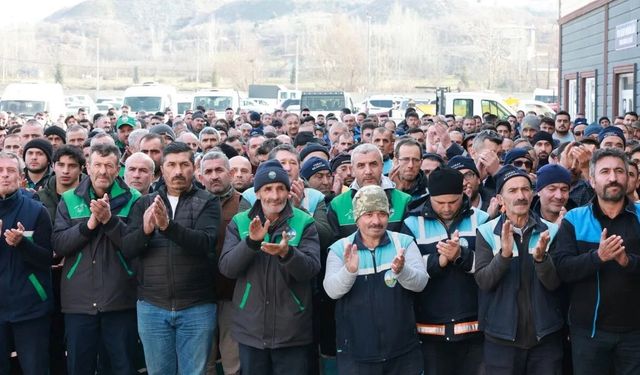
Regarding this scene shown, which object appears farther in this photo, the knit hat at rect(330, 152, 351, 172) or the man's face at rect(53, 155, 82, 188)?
the knit hat at rect(330, 152, 351, 172)

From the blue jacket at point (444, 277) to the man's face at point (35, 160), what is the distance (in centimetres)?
397

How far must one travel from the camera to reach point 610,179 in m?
6.39

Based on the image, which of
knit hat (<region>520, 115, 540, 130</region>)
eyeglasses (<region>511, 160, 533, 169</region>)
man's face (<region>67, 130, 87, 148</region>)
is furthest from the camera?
knit hat (<region>520, 115, 540, 130</region>)

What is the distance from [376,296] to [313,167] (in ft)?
7.73

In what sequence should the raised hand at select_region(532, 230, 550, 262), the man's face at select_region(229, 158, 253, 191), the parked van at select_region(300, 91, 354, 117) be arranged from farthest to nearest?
the parked van at select_region(300, 91, 354, 117)
the man's face at select_region(229, 158, 253, 191)
the raised hand at select_region(532, 230, 550, 262)

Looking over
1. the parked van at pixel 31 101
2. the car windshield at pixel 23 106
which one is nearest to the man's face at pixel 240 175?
the parked van at pixel 31 101

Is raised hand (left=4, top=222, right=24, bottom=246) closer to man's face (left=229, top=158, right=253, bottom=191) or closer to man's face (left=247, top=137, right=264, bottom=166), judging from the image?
man's face (left=229, top=158, right=253, bottom=191)

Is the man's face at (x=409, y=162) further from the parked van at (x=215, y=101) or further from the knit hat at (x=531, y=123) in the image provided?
the parked van at (x=215, y=101)

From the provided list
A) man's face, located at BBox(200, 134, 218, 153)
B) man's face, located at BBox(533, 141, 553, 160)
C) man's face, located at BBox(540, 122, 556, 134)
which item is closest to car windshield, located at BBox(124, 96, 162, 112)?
man's face, located at BBox(540, 122, 556, 134)

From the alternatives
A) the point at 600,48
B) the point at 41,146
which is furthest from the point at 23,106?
the point at 41,146

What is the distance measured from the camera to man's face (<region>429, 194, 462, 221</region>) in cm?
675

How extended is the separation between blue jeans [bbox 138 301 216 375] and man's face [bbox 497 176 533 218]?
2.39m

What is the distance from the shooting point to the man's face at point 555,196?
7.14 m

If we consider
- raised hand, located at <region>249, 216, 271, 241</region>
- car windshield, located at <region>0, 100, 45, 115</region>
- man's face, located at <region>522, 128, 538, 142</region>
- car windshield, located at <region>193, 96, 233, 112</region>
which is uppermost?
car windshield, located at <region>193, 96, 233, 112</region>
